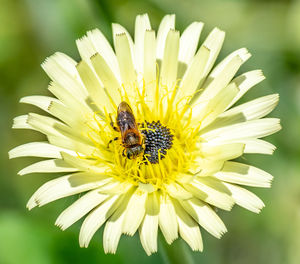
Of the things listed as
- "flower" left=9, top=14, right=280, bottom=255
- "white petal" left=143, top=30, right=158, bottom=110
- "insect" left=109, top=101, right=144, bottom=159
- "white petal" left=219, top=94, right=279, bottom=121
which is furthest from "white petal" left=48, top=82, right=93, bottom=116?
"white petal" left=219, top=94, right=279, bottom=121

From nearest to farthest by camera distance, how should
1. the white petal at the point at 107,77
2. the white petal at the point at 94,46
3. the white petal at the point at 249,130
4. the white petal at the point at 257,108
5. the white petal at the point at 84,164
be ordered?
the white petal at the point at 84,164, the white petal at the point at 249,130, the white petal at the point at 257,108, the white petal at the point at 107,77, the white petal at the point at 94,46

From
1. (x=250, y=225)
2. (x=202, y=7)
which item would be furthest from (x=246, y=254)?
(x=202, y=7)

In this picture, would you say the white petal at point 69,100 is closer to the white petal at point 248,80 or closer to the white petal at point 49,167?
the white petal at point 49,167

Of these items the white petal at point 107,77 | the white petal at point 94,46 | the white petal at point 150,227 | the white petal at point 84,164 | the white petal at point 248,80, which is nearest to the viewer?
the white petal at point 150,227

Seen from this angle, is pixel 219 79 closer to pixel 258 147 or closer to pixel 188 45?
pixel 188 45

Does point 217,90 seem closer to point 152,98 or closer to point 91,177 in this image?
point 152,98

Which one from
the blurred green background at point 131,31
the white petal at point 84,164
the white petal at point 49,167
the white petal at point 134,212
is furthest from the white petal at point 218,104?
the blurred green background at point 131,31

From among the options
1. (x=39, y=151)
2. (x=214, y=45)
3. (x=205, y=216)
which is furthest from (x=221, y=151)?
(x=39, y=151)
